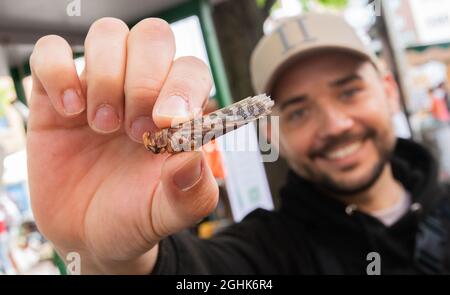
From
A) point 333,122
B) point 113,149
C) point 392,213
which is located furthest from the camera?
point 392,213

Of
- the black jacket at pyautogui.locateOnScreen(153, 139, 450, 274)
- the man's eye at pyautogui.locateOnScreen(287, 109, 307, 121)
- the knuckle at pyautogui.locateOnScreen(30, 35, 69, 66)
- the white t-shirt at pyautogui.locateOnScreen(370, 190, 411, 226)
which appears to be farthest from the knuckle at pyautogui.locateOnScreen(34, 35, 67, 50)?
the white t-shirt at pyautogui.locateOnScreen(370, 190, 411, 226)

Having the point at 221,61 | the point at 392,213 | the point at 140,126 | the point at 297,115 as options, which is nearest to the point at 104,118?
the point at 140,126

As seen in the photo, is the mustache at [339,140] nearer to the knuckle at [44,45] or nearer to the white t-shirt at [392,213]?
the white t-shirt at [392,213]

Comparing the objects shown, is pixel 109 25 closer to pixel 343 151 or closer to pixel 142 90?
pixel 142 90

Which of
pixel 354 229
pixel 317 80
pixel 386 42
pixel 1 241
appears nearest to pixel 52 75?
pixel 1 241

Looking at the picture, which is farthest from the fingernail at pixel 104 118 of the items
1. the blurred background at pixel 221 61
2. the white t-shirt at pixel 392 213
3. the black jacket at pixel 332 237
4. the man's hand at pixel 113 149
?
the white t-shirt at pixel 392 213

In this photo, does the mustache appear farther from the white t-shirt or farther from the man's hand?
the man's hand
